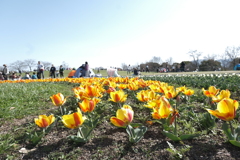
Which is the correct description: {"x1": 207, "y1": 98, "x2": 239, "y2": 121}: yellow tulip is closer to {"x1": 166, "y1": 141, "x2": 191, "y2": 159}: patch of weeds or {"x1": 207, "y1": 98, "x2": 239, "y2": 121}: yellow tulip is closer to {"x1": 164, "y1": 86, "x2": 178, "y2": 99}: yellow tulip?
{"x1": 166, "y1": 141, "x2": 191, "y2": 159}: patch of weeds

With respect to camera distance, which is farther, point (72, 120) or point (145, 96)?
point (145, 96)

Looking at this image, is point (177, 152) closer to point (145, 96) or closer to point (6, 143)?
point (145, 96)

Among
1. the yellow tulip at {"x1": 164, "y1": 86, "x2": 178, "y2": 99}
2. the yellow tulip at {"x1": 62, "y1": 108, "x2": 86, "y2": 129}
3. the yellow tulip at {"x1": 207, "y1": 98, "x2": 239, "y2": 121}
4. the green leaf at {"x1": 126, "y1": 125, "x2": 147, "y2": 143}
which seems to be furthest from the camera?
the yellow tulip at {"x1": 164, "y1": 86, "x2": 178, "y2": 99}

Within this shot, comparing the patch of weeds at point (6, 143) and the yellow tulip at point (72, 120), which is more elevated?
the yellow tulip at point (72, 120)

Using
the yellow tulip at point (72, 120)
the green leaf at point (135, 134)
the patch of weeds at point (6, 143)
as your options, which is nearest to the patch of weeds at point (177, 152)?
the green leaf at point (135, 134)

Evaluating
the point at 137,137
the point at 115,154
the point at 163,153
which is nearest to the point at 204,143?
the point at 163,153

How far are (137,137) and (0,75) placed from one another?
20.5m

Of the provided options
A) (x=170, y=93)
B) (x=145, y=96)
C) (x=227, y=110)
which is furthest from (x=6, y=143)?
(x=227, y=110)

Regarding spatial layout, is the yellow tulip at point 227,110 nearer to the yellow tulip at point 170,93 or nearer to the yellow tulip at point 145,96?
the yellow tulip at point 170,93

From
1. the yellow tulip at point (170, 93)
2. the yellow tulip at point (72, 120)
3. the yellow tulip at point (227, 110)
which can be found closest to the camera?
the yellow tulip at point (227, 110)

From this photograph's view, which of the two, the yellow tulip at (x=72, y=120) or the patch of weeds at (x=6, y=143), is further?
the patch of weeds at (x=6, y=143)

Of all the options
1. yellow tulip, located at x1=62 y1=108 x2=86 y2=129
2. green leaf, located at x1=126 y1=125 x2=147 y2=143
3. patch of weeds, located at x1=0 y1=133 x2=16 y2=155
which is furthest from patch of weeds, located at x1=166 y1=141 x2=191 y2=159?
patch of weeds, located at x1=0 y1=133 x2=16 y2=155

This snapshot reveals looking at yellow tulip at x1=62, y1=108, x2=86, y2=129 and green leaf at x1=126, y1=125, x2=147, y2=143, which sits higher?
yellow tulip at x1=62, y1=108, x2=86, y2=129

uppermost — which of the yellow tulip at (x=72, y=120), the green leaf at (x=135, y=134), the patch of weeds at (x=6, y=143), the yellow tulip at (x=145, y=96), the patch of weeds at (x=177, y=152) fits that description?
the yellow tulip at (x=145, y=96)
